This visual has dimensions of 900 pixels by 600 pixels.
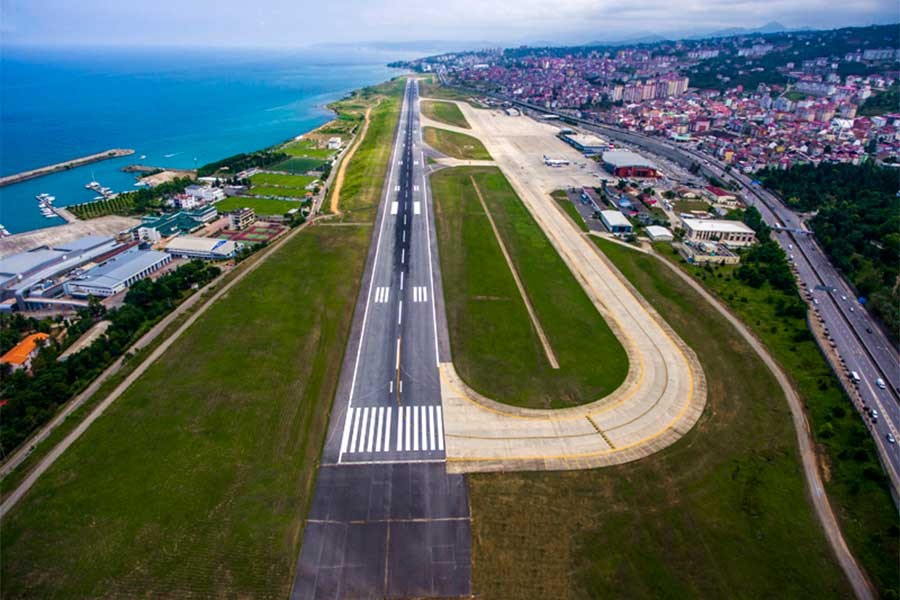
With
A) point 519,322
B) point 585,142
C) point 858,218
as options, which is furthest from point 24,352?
point 585,142

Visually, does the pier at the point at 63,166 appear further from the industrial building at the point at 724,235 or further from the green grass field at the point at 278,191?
the industrial building at the point at 724,235

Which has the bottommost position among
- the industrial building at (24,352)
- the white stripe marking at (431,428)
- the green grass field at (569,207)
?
the white stripe marking at (431,428)

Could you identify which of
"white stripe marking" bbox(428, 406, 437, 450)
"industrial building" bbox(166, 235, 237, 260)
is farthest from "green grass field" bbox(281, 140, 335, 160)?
"white stripe marking" bbox(428, 406, 437, 450)

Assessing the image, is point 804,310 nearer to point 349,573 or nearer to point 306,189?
point 349,573

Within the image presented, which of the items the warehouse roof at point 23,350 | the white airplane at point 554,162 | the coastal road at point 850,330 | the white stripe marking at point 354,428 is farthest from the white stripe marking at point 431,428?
the white airplane at point 554,162

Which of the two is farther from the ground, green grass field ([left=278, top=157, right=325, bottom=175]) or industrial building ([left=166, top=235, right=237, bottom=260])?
green grass field ([left=278, top=157, right=325, bottom=175])

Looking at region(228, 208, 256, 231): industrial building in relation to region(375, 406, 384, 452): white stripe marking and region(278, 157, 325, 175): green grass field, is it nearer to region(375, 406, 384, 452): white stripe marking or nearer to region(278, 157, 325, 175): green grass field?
region(278, 157, 325, 175): green grass field

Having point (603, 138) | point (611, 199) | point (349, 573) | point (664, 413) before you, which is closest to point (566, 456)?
point (664, 413)
